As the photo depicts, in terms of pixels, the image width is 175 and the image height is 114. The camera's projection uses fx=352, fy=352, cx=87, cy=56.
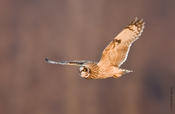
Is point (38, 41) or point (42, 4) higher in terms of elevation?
point (42, 4)

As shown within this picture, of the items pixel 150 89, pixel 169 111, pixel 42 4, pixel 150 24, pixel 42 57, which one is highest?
pixel 42 4

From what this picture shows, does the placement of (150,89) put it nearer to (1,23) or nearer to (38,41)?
(38,41)

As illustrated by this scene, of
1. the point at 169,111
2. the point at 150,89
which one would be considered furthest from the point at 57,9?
the point at 169,111

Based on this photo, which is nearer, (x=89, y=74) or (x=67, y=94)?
(x=89, y=74)
